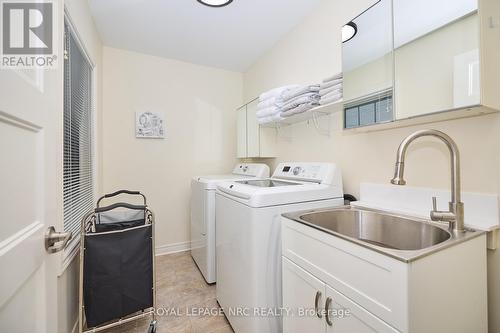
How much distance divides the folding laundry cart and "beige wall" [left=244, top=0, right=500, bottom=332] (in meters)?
1.55

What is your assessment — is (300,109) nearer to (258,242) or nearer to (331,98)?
(331,98)

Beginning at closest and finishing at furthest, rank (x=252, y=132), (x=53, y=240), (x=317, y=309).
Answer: (x=53, y=240) < (x=317, y=309) < (x=252, y=132)

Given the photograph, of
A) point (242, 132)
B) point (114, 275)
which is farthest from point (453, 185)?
point (242, 132)

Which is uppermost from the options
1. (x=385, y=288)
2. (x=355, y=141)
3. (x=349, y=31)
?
(x=349, y=31)

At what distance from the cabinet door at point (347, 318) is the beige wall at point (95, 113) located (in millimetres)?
1407

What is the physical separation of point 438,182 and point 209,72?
9.84 feet

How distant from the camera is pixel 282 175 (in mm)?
2125

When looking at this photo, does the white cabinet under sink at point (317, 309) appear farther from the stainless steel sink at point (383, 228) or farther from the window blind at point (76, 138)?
the window blind at point (76, 138)

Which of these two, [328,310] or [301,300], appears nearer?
[328,310]

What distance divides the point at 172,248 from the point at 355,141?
8.58ft

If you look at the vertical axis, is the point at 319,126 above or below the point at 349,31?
below

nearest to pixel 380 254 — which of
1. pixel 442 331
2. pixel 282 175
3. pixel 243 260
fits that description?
pixel 442 331

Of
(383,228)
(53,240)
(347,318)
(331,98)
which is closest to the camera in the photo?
(53,240)

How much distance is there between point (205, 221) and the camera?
7.24 feet
